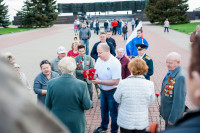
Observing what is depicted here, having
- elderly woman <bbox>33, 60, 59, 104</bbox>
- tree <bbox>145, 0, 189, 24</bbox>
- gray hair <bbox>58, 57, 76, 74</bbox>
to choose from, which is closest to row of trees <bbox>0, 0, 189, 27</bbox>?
tree <bbox>145, 0, 189, 24</bbox>

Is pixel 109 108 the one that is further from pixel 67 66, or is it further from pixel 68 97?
pixel 67 66

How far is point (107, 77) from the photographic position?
13.4ft

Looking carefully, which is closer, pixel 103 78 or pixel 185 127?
pixel 185 127

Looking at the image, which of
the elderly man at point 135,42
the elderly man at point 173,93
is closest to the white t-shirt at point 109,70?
the elderly man at point 173,93

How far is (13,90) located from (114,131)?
13.2 ft

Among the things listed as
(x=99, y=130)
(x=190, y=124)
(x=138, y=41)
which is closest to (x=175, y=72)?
(x=99, y=130)

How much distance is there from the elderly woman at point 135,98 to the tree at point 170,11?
3968 centimetres

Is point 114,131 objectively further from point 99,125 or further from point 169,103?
point 169,103

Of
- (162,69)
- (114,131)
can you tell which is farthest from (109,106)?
(162,69)

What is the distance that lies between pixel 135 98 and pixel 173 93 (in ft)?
2.43

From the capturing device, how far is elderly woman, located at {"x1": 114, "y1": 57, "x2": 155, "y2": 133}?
298cm

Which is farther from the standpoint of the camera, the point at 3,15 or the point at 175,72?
the point at 3,15

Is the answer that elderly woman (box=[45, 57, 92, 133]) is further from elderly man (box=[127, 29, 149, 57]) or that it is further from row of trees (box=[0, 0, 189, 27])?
row of trees (box=[0, 0, 189, 27])

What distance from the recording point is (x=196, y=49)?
2.90 ft
